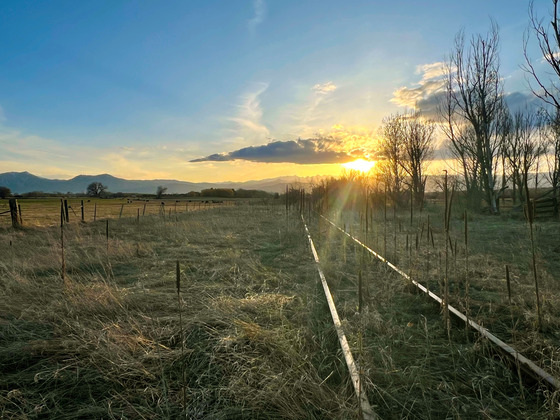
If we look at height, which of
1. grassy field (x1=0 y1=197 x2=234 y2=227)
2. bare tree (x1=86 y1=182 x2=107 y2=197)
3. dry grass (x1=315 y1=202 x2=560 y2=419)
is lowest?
dry grass (x1=315 y1=202 x2=560 y2=419)

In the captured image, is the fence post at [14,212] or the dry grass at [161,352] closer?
the dry grass at [161,352]

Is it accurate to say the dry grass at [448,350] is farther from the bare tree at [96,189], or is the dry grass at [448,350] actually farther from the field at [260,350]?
the bare tree at [96,189]

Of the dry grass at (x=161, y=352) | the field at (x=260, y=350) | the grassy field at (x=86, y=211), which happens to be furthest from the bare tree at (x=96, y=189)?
the field at (x=260, y=350)

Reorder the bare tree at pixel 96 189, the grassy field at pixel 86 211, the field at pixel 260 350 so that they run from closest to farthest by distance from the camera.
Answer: the field at pixel 260 350 → the grassy field at pixel 86 211 → the bare tree at pixel 96 189

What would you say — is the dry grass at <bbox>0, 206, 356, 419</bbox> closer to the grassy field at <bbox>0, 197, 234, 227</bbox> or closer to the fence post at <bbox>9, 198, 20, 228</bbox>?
the grassy field at <bbox>0, 197, 234, 227</bbox>

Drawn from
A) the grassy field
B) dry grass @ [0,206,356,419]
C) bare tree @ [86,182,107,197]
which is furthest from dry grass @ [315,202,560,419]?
bare tree @ [86,182,107,197]

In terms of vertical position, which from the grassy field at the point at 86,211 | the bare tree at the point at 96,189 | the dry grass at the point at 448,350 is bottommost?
the dry grass at the point at 448,350

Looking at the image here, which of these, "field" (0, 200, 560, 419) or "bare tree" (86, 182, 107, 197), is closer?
"field" (0, 200, 560, 419)

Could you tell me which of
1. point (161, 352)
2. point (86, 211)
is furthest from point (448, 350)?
point (86, 211)

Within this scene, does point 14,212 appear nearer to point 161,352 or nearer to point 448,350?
point 161,352

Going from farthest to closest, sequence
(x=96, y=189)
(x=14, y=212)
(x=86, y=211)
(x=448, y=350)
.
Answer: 1. (x=96, y=189)
2. (x=86, y=211)
3. (x=14, y=212)
4. (x=448, y=350)

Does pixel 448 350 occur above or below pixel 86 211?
below

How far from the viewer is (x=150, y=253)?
771 cm

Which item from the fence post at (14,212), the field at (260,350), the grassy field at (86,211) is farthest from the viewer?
the grassy field at (86,211)
